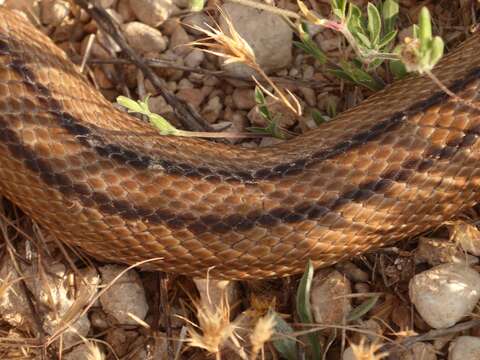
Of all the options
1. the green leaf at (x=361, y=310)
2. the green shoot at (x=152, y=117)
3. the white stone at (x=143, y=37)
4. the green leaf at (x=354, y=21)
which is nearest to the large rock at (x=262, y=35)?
the white stone at (x=143, y=37)

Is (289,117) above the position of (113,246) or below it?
above

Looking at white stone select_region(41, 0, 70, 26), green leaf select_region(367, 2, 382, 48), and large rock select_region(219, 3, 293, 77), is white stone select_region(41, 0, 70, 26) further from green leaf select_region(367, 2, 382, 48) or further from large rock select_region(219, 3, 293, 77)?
green leaf select_region(367, 2, 382, 48)

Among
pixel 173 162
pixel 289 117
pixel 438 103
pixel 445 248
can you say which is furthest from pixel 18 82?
pixel 445 248

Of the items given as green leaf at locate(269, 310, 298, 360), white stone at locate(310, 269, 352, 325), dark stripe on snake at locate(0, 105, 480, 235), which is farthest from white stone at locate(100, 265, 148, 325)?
white stone at locate(310, 269, 352, 325)

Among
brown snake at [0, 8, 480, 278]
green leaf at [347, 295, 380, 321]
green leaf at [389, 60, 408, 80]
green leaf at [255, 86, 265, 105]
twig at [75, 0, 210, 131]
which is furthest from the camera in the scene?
twig at [75, 0, 210, 131]

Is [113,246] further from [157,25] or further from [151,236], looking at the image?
[157,25]
